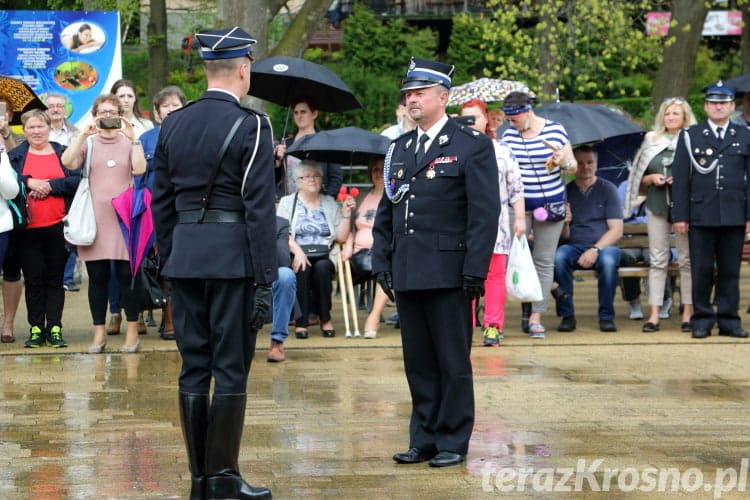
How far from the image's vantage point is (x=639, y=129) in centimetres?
1342

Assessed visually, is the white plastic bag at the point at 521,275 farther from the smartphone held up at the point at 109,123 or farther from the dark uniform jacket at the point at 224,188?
the dark uniform jacket at the point at 224,188

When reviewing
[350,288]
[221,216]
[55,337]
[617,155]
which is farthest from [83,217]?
[617,155]

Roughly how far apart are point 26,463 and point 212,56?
91.9 inches

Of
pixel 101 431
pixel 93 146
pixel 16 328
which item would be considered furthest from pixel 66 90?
pixel 101 431

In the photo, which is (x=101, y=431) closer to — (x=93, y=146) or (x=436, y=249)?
(x=436, y=249)

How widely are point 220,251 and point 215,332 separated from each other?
1.22 feet

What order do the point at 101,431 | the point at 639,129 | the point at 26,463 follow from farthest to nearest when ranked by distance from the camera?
the point at 639,129
the point at 101,431
the point at 26,463

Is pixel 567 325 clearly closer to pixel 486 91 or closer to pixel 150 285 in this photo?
pixel 150 285

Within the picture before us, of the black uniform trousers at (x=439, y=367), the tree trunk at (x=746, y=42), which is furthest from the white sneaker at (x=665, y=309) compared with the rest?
the tree trunk at (x=746, y=42)

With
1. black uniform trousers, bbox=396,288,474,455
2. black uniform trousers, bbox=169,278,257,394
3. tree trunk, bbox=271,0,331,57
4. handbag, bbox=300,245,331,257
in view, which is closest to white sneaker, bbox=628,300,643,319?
handbag, bbox=300,245,331,257

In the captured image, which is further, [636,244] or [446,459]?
[636,244]

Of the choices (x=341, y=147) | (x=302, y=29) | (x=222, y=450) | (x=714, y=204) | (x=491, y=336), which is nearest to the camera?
(x=222, y=450)

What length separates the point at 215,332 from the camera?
6.32 m

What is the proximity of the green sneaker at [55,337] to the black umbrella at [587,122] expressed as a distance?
4897 millimetres
